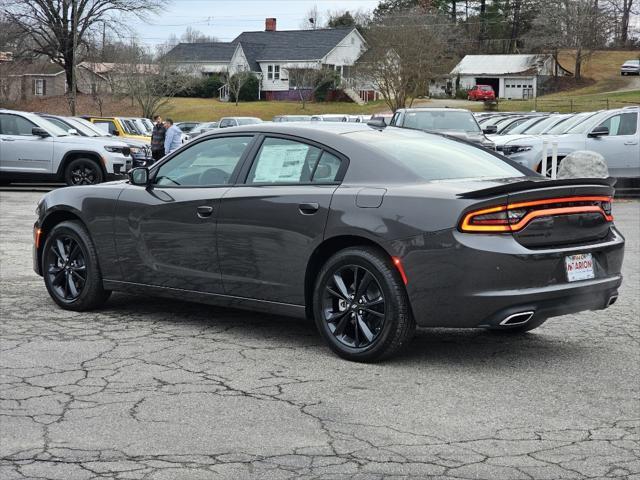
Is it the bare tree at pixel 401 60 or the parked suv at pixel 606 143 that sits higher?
the bare tree at pixel 401 60

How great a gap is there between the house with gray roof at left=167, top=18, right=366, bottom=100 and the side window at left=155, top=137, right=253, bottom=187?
8454 centimetres

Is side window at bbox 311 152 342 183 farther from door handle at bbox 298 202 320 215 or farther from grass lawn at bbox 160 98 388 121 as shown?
grass lawn at bbox 160 98 388 121

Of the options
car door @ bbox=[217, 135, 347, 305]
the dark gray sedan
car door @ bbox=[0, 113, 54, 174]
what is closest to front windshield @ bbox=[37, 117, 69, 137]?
car door @ bbox=[0, 113, 54, 174]

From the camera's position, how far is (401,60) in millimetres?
67875

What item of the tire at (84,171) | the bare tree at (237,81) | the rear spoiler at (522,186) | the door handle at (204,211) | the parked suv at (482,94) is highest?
the bare tree at (237,81)

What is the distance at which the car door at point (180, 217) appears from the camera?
709 centimetres

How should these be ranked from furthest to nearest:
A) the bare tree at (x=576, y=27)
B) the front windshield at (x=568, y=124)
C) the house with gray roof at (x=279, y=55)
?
1. the house with gray roof at (x=279, y=55)
2. the bare tree at (x=576, y=27)
3. the front windshield at (x=568, y=124)

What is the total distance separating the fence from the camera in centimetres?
6353

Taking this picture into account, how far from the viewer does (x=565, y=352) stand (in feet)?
22.0

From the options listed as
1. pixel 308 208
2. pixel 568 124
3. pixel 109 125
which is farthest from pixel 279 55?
pixel 308 208

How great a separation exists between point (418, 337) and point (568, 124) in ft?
53.2

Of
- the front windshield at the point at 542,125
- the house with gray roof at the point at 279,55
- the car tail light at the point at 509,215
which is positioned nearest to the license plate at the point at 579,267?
the car tail light at the point at 509,215

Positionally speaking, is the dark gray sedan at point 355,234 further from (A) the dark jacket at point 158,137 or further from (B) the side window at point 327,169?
(A) the dark jacket at point 158,137

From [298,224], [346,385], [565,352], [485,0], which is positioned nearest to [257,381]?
[346,385]
